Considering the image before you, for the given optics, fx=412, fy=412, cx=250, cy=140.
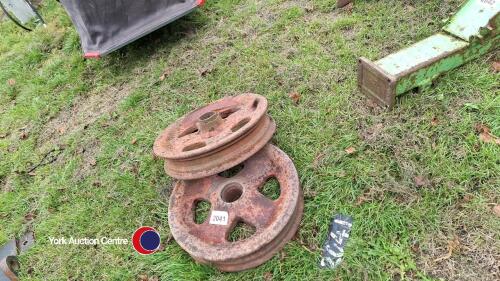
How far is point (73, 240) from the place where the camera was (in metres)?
3.07

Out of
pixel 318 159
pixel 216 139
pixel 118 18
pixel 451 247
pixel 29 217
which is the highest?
pixel 118 18

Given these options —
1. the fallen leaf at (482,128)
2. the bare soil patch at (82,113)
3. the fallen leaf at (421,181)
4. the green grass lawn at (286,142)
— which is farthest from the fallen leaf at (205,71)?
the fallen leaf at (482,128)

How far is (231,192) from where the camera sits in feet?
9.34

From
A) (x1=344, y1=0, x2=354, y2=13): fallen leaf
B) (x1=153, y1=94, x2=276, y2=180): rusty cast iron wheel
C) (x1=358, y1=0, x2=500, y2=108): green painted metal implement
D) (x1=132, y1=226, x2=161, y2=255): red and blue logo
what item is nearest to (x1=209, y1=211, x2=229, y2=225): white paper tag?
(x1=153, y1=94, x2=276, y2=180): rusty cast iron wheel

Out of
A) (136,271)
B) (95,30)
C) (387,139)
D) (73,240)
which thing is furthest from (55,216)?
(387,139)

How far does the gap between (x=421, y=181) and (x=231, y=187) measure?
1229 mm

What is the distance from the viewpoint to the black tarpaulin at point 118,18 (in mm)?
4219

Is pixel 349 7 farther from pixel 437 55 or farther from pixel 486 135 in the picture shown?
pixel 486 135

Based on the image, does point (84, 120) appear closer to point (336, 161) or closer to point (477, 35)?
point (336, 161)

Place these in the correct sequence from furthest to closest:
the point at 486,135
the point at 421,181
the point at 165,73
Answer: the point at 165,73 < the point at 486,135 < the point at 421,181

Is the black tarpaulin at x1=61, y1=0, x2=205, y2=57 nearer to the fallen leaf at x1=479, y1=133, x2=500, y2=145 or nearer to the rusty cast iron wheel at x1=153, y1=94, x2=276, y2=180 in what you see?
the rusty cast iron wheel at x1=153, y1=94, x2=276, y2=180

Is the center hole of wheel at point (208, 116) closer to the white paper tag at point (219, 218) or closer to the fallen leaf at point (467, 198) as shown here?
the white paper tag at point (219, 218)

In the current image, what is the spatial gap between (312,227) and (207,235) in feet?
2.21

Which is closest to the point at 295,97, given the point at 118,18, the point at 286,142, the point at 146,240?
the point at 286,142
